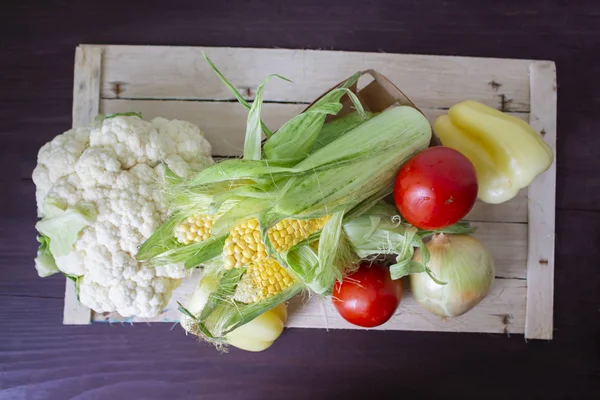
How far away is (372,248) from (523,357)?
511mm

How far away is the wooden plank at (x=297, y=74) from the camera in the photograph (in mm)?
978

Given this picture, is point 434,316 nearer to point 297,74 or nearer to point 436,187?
point 436,187

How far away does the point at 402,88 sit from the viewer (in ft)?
3.22

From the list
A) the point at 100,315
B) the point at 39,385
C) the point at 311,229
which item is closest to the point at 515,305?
the point at 311,229

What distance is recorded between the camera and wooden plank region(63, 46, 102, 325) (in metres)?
0.97

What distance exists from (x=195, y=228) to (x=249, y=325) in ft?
0.88

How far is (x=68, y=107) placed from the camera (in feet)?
3.44

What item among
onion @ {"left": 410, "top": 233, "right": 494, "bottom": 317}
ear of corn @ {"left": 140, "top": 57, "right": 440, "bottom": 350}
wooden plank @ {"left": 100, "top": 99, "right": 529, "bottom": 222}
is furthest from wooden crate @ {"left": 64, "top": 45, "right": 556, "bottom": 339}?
ear of corn @ {"left": 140, "top": 57, "right": 440, "bottom": 350}

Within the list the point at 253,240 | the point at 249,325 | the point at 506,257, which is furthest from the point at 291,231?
the point at 506,257

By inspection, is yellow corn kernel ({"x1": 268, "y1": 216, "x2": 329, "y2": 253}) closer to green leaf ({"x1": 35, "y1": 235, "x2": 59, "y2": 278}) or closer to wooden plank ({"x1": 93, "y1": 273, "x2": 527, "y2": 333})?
wooden plank ({"x1": 93, "y1": 273, "x2": 527, "y2": 333})

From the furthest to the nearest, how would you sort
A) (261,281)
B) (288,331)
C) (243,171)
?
(288,331), (261,281), (243,171)

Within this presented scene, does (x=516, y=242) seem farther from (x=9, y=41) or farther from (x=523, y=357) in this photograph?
(x=9, y=41)

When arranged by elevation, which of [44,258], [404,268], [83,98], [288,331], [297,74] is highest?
[297,74]

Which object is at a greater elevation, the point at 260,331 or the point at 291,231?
the point at 291,231
